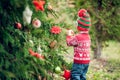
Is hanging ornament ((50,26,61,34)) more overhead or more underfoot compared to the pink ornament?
more underfoot

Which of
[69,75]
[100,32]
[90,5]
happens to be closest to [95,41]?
[100,32]

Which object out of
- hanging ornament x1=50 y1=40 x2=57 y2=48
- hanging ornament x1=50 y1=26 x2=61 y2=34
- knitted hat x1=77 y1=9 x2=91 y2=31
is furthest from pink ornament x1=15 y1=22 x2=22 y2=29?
knitted hat x1=77 y1=9 x2=91 y2=31

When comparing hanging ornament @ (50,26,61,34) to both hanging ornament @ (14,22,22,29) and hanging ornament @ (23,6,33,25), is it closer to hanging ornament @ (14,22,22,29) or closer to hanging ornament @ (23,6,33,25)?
hanging ornament @ (14,22,22,29)

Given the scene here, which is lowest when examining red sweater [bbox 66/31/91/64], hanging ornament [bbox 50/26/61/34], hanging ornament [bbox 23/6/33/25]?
red sweater [bbox 66/31/91/64]

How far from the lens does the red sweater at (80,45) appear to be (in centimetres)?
621

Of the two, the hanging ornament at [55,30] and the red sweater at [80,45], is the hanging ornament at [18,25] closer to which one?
the hanging ornament at [55,30]

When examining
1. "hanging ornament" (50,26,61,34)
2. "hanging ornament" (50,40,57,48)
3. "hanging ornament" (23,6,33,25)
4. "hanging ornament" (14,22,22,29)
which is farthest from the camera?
"hanging ornament" (50,40,57,48)

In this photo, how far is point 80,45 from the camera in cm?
622

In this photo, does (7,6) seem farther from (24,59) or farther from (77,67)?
(77,67)

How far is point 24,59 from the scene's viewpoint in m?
4.85

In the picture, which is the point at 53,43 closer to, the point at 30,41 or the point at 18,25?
the point at 30,41

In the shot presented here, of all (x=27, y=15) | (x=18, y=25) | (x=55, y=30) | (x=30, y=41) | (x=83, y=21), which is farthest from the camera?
(x=83, y=21)

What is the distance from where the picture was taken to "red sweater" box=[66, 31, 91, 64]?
6211 millimetres

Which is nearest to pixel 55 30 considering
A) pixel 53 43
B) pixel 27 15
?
pixel 53 43
